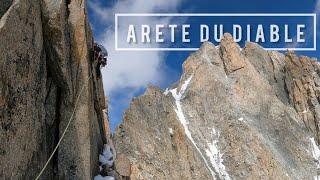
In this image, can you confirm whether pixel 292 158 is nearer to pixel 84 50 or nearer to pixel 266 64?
pixel 266 64

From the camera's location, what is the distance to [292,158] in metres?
127

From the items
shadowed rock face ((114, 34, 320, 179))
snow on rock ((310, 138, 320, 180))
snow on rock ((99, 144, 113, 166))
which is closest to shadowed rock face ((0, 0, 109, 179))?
snow on rock ((99, 144, 113, 166))

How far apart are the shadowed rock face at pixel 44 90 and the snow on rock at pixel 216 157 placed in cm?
11272

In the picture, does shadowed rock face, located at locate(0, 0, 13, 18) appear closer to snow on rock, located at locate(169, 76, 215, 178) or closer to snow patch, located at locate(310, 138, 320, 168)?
snow on rock, located at locate(169, 76, 215, 178)

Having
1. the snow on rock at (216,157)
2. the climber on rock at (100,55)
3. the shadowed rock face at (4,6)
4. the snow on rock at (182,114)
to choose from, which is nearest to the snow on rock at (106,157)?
the climber on rock at (100,55)

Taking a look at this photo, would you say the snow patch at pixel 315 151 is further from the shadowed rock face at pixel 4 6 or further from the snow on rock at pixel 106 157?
the shadowed rock face at pixel 4 6

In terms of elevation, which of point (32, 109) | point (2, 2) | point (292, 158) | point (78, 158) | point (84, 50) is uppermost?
point (2, 2)

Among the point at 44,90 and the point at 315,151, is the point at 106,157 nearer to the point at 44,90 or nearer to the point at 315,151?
the point at 44,90

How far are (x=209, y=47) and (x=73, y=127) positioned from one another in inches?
5763

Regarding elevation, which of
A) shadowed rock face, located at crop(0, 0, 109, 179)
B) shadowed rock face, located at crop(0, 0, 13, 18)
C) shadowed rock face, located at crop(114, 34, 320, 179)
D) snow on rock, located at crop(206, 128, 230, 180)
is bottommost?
snow on rock, located at crop(206, 128, 230, 180)

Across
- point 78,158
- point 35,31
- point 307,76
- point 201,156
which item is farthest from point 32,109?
point 307,76

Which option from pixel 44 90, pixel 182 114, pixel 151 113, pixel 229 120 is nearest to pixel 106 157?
pixel 44 90

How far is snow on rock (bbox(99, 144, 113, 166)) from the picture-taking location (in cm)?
1673

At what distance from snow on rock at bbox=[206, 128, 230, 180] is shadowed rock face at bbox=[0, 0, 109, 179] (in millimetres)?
112716
